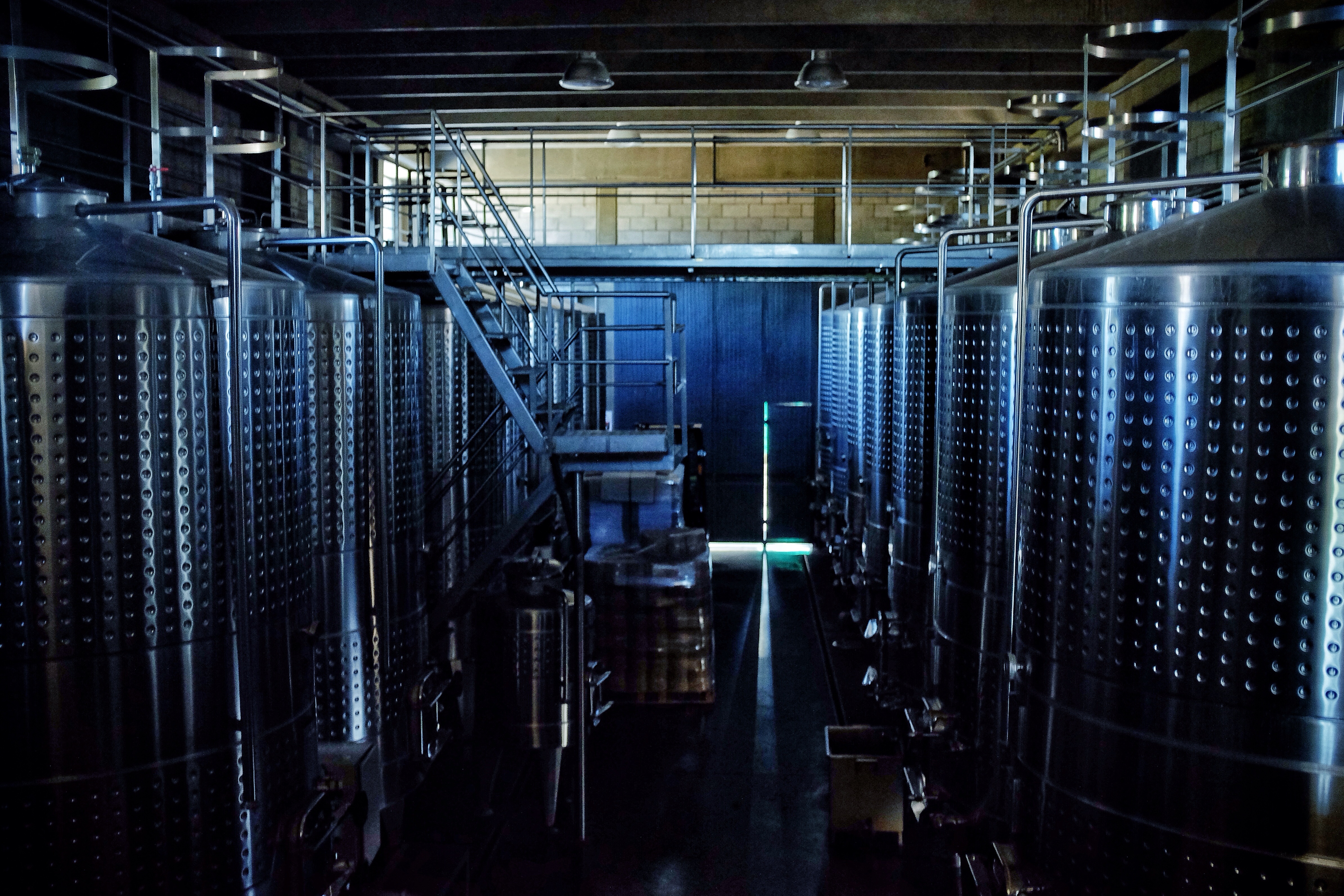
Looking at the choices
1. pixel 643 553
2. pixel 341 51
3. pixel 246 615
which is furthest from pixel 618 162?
pixel 246 615

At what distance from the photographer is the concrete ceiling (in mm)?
8695

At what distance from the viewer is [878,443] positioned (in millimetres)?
8469

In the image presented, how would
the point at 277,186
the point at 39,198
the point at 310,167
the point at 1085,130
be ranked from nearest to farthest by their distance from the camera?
the point at 39,198 < the point at 1085,130 < the point at 277,186 < the point at 310,167

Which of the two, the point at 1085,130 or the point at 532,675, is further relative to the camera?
the point at 532,675

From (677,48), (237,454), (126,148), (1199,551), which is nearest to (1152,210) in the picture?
(1199,551)

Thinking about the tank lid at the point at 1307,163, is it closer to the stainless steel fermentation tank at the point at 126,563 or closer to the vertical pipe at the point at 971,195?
the stainless steel fermentation tank at the point at 126,563

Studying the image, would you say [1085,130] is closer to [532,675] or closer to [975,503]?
[975,503]

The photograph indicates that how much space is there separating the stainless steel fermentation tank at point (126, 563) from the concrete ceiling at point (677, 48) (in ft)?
18.6

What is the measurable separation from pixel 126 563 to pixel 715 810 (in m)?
3.78

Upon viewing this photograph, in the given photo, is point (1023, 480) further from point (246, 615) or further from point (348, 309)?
point (348, 309)

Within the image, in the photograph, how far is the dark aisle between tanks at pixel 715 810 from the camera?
5453 mm

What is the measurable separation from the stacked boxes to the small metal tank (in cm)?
118

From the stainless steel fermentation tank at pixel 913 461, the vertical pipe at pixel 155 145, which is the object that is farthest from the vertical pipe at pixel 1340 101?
the vertical pipe at pixel 155 145

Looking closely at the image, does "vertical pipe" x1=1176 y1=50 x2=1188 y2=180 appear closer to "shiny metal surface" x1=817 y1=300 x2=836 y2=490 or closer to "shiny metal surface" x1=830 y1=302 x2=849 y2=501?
"shiny metal surface" x1=830 y1=302 x2=849 y2=501
